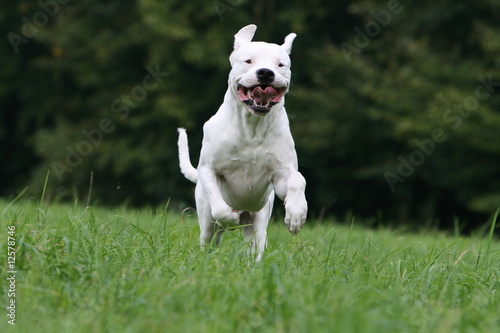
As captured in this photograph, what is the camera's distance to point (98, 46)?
20.0 m

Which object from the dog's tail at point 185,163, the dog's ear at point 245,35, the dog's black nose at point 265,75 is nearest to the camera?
the dog's black nose at point 265,75

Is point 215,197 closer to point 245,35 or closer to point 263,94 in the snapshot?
point 263,94

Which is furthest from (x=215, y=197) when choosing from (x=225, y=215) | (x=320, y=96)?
(x=320, y=96)

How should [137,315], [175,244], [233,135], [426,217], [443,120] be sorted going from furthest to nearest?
[426,217] < [443,120] < [233,135] < [175,244] < [137,315]

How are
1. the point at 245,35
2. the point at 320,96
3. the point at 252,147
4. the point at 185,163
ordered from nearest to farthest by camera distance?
the point at 252,147 < the point at 245,35 < the point at 185,163 < the point at 320,96

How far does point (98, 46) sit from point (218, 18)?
3536 millimetres

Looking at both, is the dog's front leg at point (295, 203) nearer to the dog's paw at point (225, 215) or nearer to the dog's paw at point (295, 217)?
the dog's paw at point (295, 217)

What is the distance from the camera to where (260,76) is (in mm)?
5105

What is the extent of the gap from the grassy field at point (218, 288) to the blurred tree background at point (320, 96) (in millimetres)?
11253

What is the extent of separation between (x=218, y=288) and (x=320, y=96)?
14.2 meters

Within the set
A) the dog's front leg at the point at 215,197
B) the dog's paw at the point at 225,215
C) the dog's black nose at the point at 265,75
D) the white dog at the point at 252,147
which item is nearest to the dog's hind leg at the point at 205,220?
the white dog at the point at 252,147

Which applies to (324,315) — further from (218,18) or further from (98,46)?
(98,46)

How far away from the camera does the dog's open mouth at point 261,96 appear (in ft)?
16.9

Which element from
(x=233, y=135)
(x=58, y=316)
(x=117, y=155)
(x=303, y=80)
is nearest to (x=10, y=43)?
(x=117, y=155)
